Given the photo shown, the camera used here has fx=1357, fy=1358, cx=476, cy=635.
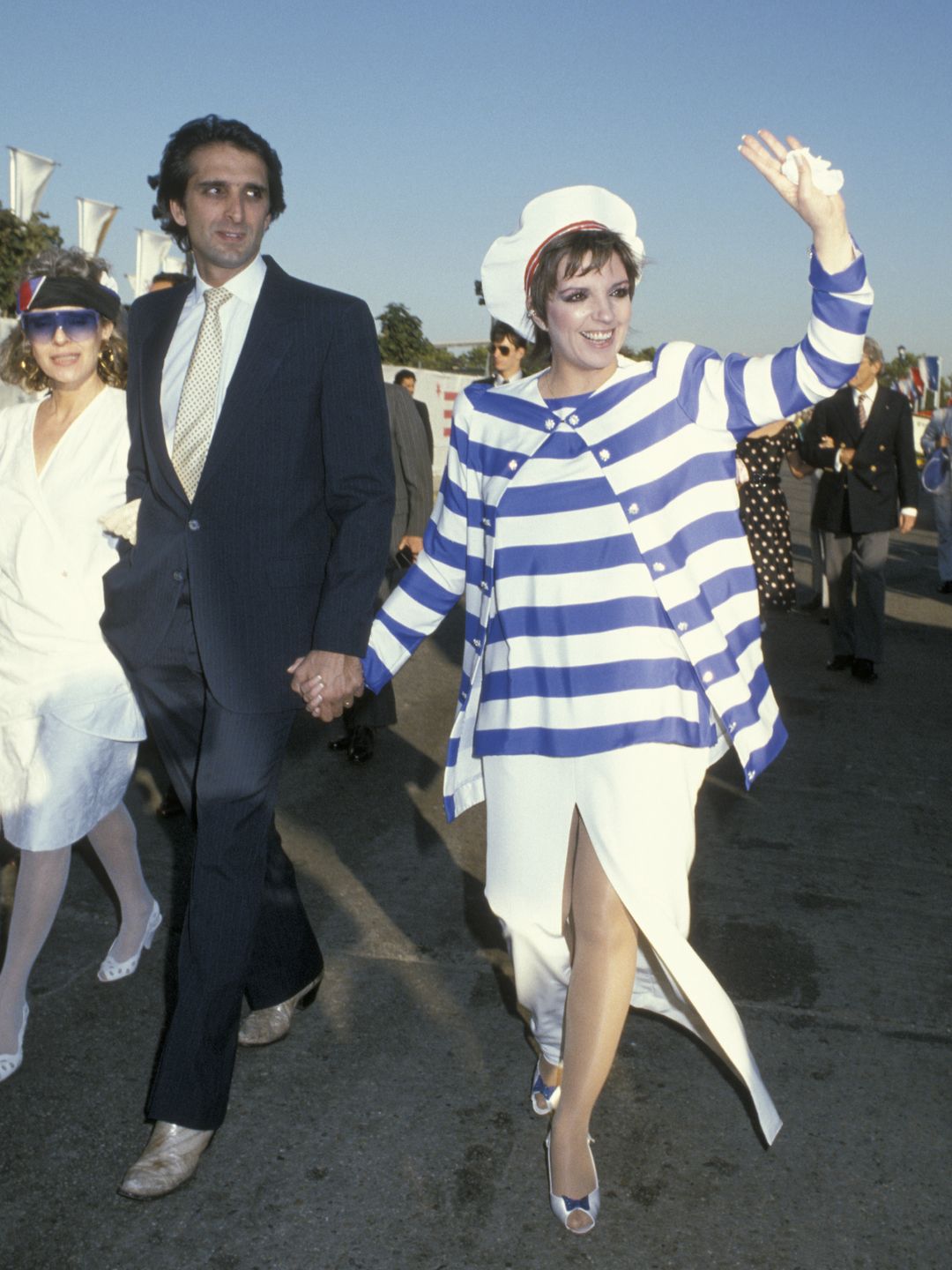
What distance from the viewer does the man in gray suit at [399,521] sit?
640cm

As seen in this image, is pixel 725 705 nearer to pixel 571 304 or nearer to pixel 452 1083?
pixel 571 304

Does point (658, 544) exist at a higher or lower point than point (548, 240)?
lower

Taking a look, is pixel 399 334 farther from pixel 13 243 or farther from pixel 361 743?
pixel 361 743

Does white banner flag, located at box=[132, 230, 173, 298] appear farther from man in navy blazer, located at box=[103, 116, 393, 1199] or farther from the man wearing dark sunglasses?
man in navy blazer, located at box=[103, 116, 393, 1199]

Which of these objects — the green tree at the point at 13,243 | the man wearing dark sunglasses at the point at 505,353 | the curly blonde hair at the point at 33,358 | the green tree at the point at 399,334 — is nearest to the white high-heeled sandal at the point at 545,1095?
A: the curly blonde hair at the point at 33,358

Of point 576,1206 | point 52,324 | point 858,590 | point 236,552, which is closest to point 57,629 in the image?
point 236,552

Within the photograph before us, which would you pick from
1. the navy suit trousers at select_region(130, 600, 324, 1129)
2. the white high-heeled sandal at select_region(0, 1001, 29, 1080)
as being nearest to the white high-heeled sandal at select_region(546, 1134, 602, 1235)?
the navy suit trousers at select_region(130, 600, 324, 1129)

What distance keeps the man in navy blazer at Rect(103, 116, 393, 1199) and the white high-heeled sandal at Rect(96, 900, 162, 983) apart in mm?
916

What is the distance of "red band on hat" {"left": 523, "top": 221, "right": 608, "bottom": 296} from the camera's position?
9.31 ft

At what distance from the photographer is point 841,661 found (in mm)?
8953

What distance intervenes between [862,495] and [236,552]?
654cm

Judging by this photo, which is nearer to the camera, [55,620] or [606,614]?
[606,614]

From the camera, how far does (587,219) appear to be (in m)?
2.84

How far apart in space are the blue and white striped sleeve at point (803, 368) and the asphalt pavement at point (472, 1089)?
162 cm
